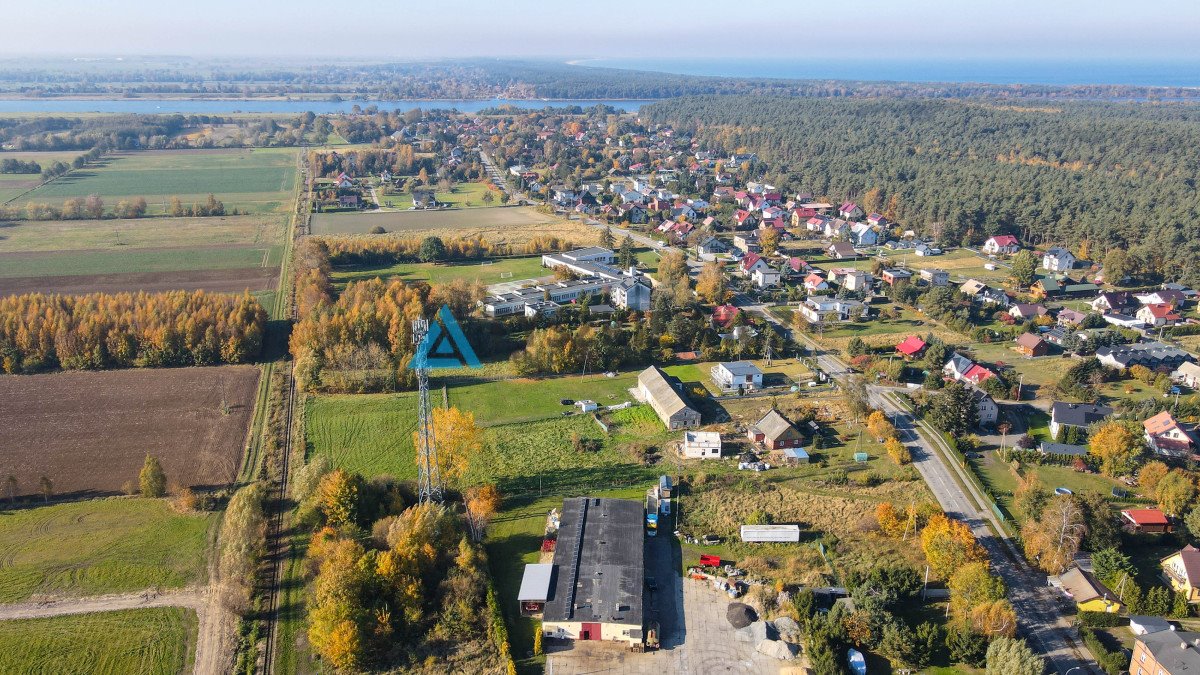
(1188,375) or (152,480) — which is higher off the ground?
(1188,375)

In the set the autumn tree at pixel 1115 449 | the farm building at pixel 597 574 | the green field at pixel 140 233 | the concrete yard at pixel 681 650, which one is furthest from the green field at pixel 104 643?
the green field at pixel 140 233

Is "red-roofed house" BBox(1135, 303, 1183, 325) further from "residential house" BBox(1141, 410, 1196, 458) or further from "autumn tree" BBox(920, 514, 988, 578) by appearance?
"autumn tree" BBox(920, 514, 988, 578)

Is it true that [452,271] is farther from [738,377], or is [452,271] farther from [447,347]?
[738,377]

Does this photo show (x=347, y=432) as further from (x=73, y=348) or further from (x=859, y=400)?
(x=859, y=400)

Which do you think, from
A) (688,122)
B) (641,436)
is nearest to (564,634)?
(641,436)

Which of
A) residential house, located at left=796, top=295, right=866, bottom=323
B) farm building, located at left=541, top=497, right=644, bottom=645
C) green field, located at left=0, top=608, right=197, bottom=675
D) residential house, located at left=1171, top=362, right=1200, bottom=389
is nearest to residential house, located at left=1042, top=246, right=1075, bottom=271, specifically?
residential house, located at left=796, top=295, right=866, bottom=323

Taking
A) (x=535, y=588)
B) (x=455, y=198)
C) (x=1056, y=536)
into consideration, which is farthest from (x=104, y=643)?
(x=455, y=198)
